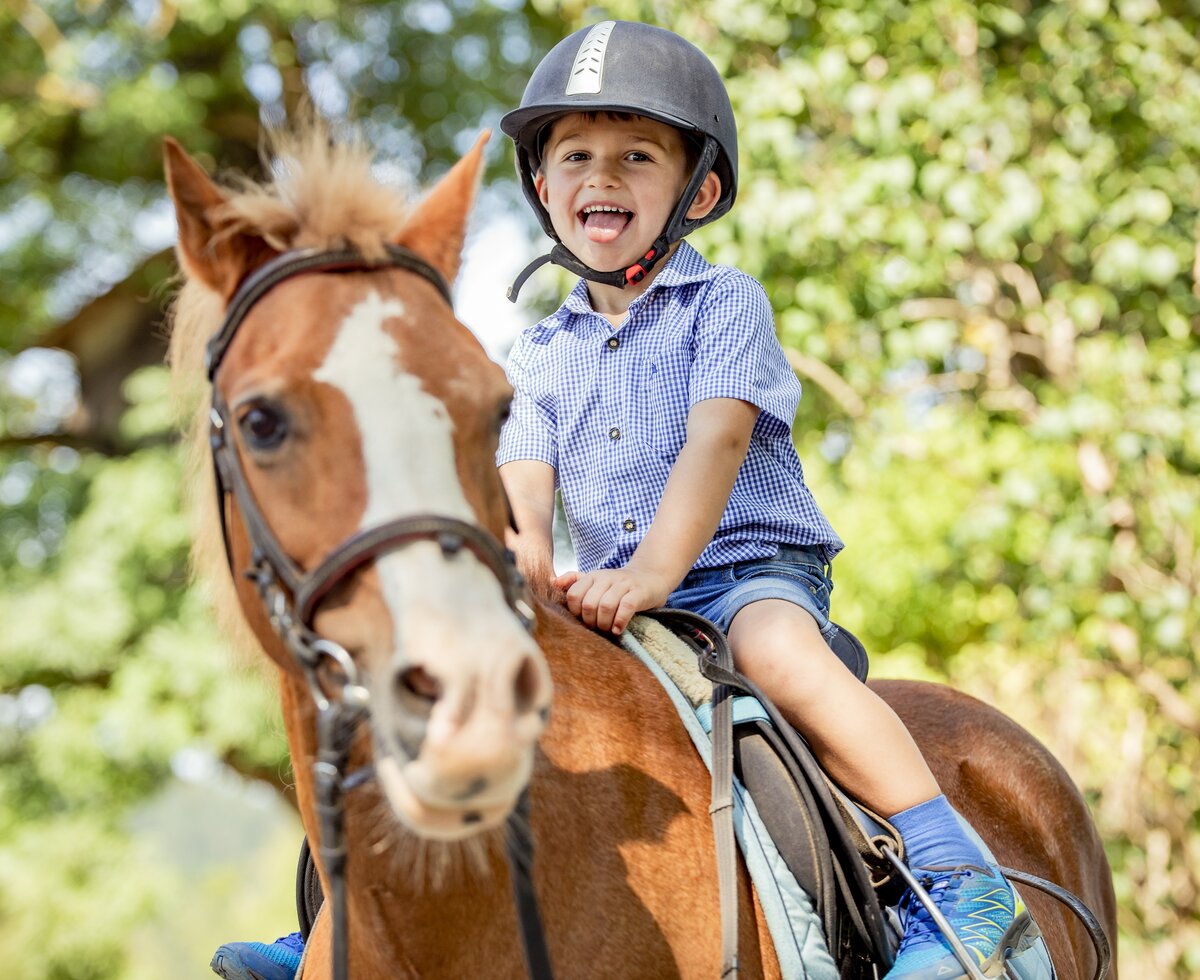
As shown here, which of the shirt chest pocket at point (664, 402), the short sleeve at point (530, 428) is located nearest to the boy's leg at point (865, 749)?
the shirt chest pocket at point (664, 402)

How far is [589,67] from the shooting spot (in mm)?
2723

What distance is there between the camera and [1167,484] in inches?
214

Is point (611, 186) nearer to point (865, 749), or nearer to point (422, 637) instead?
point (865, 749)

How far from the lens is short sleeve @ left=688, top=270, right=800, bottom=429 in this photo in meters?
2.44

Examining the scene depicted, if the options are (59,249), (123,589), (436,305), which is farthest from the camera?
(59,249)

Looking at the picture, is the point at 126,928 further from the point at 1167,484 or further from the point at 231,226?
the point at 231,226

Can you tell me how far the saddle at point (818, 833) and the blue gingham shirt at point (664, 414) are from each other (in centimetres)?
40

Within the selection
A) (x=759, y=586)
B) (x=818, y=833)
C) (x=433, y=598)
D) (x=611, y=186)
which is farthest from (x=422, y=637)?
(x=611, y=186)

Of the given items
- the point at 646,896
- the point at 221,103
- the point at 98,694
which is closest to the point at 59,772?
the point at 98,694

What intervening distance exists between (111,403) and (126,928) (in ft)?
17.6

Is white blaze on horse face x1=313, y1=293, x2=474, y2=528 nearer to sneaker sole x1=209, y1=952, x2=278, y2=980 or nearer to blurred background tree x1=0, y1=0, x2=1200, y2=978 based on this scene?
sneaker sole x1=209, y1=952, x2=278, y2=980

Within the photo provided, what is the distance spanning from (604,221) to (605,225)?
10 millimetres

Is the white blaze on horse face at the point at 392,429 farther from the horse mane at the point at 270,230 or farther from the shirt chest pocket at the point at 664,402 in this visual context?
the shirt chest pocket at the point at 664,402

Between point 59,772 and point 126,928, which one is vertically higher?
point 59,772
